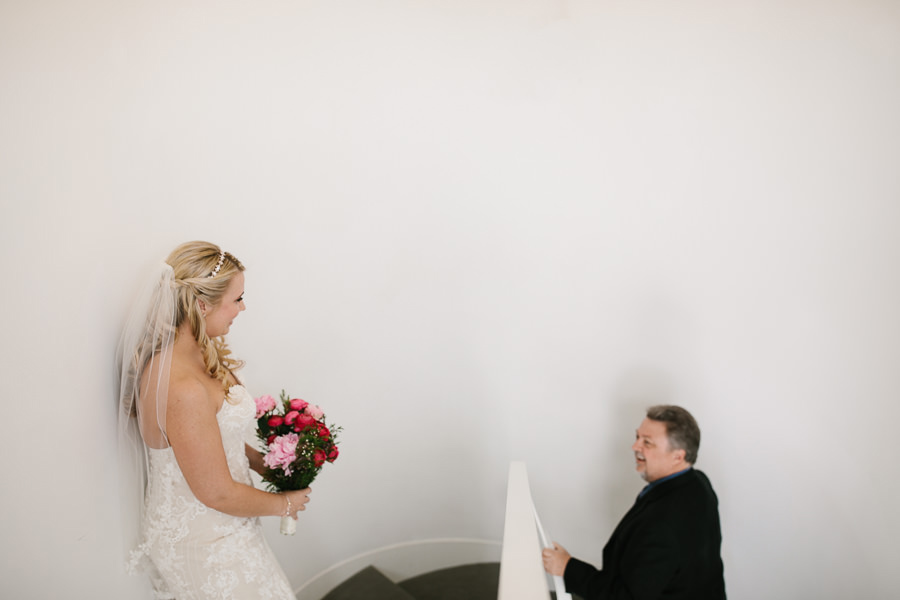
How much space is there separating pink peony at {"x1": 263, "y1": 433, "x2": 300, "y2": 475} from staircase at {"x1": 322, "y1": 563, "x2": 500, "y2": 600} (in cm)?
145

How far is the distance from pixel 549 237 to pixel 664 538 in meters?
1.74

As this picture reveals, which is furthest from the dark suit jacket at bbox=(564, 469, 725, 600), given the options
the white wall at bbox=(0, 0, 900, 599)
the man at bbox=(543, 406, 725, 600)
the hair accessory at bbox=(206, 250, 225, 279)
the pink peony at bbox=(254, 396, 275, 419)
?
the hair accessory at bbox=(206, 250, 225, 279)

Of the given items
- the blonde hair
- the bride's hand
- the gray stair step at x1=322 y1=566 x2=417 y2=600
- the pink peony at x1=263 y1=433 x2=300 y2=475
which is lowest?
the gray stair step at x1=322 y1=566 x2=417 y2=600

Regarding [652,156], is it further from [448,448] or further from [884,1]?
[448,448]

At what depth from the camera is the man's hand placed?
2.50 meters

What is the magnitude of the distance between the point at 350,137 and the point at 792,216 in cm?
232

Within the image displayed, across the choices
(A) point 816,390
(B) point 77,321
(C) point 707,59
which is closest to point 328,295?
(B) point 77,321

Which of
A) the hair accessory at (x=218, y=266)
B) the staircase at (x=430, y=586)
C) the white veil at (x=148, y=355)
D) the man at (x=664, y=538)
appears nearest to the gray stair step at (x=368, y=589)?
the staircase at (x=430, y=586)

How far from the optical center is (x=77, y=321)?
187 cm

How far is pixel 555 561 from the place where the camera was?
2.54 metres

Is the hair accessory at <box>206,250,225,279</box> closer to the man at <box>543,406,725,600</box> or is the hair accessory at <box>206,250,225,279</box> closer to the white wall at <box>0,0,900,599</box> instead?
the white wall at <box>0,0,900,599</box>

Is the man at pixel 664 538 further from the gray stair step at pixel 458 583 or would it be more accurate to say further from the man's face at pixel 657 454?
the gray stair step at pixel 458 583

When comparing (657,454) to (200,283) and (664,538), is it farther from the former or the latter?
(200,283)

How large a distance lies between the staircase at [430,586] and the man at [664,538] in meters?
1.10
